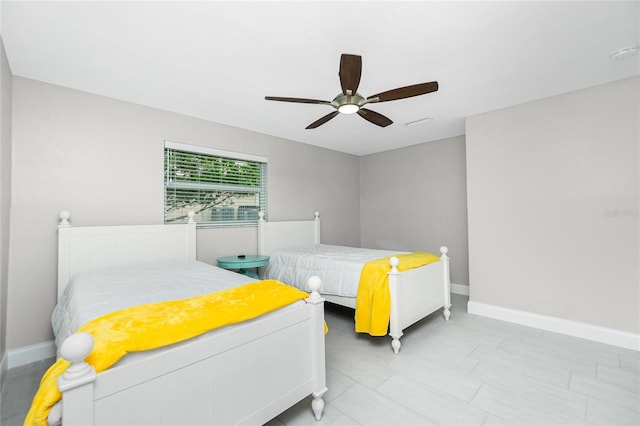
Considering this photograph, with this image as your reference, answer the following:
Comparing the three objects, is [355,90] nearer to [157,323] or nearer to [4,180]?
[157,323]

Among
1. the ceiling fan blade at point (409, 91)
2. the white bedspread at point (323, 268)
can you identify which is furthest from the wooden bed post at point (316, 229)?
the ceiling fan blade at point (409, 91)

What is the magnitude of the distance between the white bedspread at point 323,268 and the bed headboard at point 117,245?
104cm

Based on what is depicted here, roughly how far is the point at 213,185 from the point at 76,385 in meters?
2.87

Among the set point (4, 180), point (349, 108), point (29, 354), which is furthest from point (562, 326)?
point (4, 180)

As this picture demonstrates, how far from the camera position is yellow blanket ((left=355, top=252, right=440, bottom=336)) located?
2510 mm

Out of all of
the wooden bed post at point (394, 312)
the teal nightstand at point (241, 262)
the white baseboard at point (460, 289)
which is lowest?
the white baseboard at point (460, 289)

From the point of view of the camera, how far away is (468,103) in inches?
121

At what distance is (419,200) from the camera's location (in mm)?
Answer: 4848

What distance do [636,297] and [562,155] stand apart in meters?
1.42

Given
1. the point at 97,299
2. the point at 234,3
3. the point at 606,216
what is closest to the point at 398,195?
the point at 606,216

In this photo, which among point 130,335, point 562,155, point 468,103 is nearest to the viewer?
point 130,335

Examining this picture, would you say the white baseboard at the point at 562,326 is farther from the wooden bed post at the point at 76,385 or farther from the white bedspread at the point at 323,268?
the wooden bed post at the point at 76,385

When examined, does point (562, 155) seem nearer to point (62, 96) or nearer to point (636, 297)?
point (636, 297)

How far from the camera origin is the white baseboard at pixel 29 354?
2285 mm
